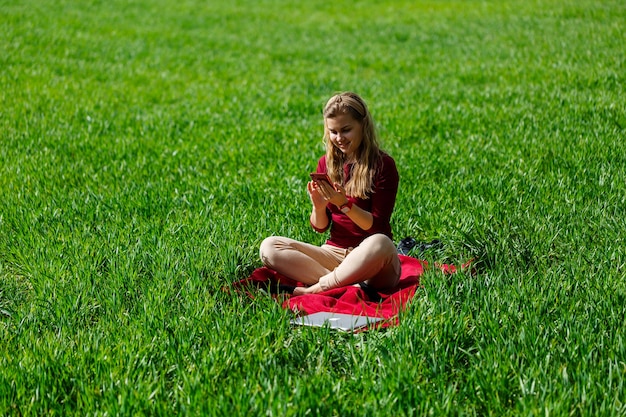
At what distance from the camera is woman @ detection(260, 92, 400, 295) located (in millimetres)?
4422

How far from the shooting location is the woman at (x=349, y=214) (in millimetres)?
4422

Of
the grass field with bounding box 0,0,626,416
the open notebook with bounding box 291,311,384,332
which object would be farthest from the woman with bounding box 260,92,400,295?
the open notebook with bounding box 291,311,384,332

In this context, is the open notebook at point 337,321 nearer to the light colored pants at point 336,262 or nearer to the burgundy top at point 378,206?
the light colored pants at point 336,262

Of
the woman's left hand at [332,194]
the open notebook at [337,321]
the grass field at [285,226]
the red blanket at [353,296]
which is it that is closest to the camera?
the grass field at [285,226]

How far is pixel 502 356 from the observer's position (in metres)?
3.34

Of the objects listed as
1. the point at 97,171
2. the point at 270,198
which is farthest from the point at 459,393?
the point at 97,171

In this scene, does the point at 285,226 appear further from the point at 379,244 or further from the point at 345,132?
the point at 379,244

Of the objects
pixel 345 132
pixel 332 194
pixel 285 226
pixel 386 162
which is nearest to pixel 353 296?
pixel 332 194

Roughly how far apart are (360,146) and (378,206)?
1.24 feet

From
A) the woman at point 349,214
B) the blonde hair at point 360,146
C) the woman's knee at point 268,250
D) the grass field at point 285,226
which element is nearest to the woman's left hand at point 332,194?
the woman at point 349,214

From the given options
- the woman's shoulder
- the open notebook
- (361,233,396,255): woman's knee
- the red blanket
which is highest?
the woman's shoulder

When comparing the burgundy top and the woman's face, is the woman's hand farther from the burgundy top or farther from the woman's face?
the woman's face

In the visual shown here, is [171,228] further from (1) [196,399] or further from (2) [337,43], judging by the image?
(2) [337,43]

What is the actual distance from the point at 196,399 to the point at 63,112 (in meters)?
7.16
